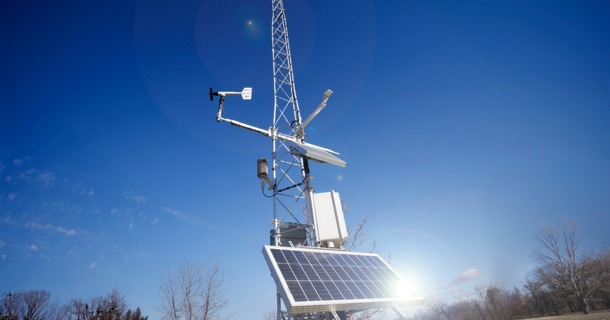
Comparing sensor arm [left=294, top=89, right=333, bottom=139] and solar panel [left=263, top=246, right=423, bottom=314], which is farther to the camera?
sensor arm [left=294, top=89, right=333, bottom=139]

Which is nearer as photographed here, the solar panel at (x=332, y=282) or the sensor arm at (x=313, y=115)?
the solar panel at (x=332, y=282)

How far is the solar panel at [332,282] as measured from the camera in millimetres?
6047

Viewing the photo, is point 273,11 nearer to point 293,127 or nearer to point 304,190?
point 293,127

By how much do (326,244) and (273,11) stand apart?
1417 centimetres

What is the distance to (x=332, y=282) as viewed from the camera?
7.07m

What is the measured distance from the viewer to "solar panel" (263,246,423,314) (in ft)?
19.8

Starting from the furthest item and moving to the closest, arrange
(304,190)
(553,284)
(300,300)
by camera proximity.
Result: (553,284)
(304,190)
(300,300)

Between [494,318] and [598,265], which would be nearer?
[598,265]

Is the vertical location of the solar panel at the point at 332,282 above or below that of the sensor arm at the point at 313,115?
below

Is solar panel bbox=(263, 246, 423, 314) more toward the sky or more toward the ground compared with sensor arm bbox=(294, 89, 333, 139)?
more toward the ground

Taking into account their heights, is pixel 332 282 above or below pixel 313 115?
below

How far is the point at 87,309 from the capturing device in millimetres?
43125

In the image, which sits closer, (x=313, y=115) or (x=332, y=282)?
(x=332, y=282)

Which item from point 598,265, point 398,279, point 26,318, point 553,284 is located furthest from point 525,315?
point 26,318
